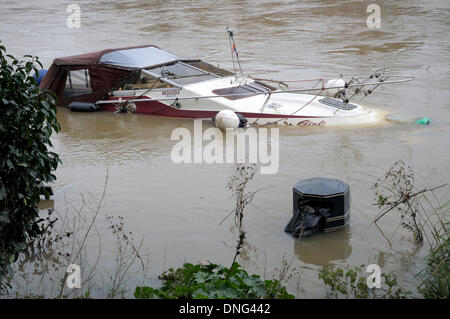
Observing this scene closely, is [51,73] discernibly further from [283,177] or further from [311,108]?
[283,177]

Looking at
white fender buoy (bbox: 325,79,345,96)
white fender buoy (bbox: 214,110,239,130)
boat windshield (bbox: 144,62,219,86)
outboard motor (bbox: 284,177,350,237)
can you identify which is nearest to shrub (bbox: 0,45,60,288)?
outboard motor (bbox: 284,177,350,237)

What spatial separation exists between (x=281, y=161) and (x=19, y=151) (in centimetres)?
584

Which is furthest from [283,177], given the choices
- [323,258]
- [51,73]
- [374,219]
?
[51,73]

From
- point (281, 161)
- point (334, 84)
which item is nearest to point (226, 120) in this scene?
point (281, 161)

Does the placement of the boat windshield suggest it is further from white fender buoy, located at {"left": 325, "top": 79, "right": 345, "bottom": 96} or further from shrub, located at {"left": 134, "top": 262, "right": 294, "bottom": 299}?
shrub, located at {"left": 134, "top": 262, "right": 294, "bottom": 299}

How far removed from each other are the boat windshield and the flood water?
91cm

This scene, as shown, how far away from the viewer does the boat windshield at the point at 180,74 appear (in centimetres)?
1355

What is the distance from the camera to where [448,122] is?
43.4 ft

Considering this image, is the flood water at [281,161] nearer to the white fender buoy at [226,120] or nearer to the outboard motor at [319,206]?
the outboard motor at [319,206]

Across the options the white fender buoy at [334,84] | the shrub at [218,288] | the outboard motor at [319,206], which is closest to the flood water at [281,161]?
the outboard motor at [319,206]

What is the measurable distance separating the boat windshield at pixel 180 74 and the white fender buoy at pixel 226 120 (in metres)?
1.52

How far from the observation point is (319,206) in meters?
7.56

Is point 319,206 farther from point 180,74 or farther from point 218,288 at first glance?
point 180,74

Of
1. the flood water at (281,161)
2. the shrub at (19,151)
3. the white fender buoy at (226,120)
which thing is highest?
the shrub at (19,151)
